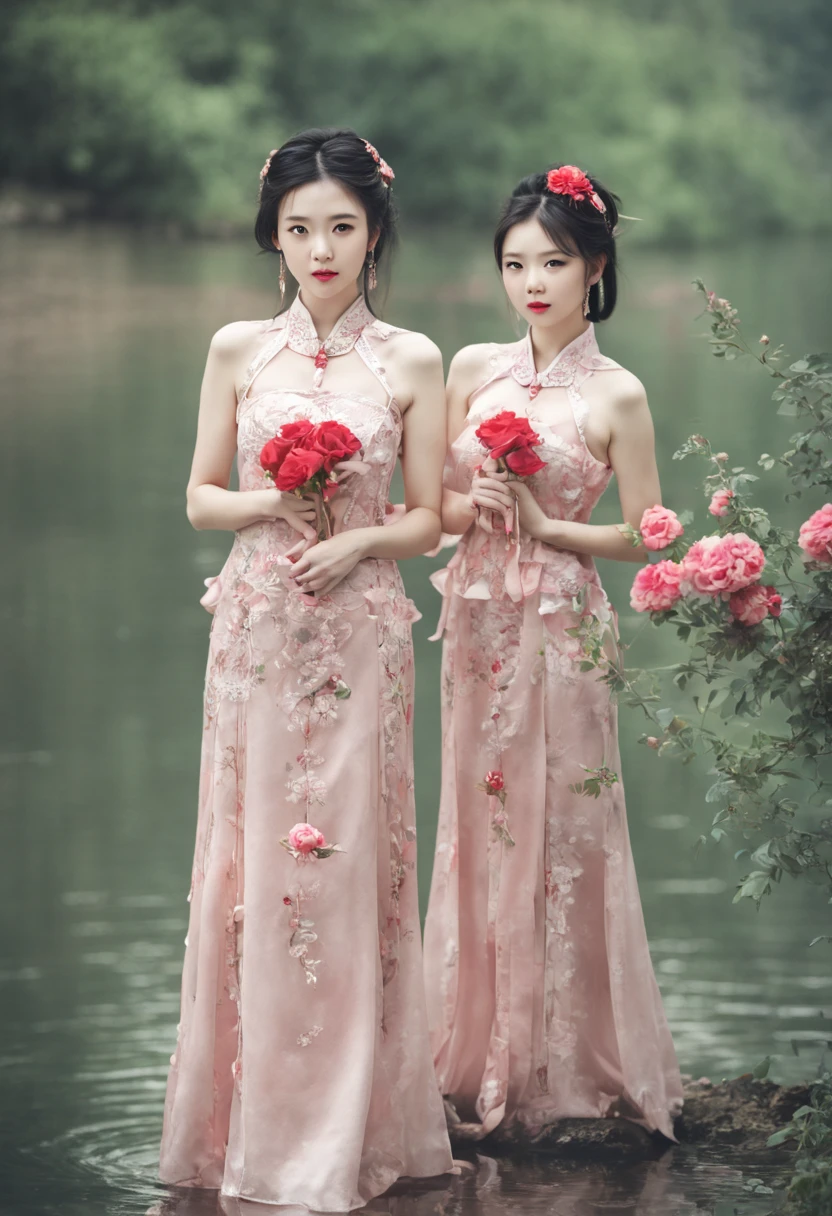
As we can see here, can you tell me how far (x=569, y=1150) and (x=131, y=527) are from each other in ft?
19.5

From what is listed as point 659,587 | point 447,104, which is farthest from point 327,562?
point 447,104

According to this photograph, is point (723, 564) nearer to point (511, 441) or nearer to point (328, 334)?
point (511, 441)

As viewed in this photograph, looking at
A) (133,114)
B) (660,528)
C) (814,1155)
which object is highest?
(133,114)

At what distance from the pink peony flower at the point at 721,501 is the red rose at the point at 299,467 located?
585 millimetres

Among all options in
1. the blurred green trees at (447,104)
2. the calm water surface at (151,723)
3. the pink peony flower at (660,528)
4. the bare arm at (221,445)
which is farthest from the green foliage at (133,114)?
the pink peony flower at (660,528)

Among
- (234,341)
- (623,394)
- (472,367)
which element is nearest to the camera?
(234,341)

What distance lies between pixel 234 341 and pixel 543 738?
79cm

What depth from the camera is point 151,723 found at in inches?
238

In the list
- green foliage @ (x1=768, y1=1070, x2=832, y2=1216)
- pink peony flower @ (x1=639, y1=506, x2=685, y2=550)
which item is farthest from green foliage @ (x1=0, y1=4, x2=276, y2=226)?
green foliage @ (x1=768, y1=1070, x2=832, y2=1216)

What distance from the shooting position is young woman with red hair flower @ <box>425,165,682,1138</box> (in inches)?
103

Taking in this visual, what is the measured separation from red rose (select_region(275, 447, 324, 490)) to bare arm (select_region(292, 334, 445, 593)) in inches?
5.4

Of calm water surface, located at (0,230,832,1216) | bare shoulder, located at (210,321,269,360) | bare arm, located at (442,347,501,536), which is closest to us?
bare shoulder, located at (210,321,269,360)

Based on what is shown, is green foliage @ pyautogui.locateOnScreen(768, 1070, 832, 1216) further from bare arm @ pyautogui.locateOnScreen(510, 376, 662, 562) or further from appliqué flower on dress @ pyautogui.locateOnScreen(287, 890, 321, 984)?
bare arm @ pyautogui.locateOnScreen(510, 376, 662, 562)

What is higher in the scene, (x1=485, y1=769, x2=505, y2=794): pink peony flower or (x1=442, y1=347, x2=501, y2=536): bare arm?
(x1=442, y1=347, x2=501, y2=536): bare arm
